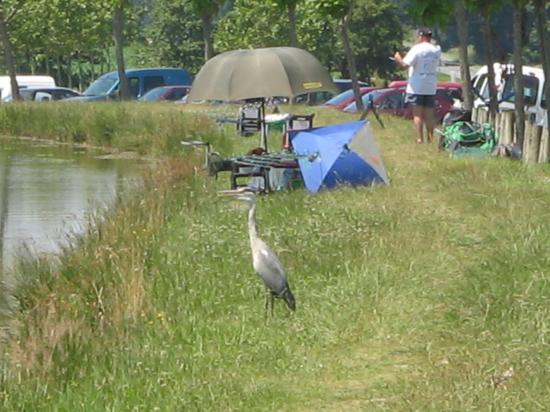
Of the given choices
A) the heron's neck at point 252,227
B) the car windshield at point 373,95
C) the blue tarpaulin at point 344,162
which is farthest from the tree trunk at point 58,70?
the heron's neck at point 252,227

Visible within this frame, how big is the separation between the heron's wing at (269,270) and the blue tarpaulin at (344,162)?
254 inches

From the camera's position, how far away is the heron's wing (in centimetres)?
1066

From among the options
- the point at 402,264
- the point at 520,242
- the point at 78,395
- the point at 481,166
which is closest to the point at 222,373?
the point at 78,395

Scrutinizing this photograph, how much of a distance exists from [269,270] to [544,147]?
986 cm

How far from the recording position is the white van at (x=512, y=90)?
2530 centimetres

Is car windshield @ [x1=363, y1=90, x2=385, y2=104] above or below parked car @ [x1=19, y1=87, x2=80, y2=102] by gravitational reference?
above

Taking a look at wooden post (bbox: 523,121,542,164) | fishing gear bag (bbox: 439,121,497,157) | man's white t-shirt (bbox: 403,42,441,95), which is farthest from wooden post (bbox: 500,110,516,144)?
wooden post (bbox: 523,121,542,164)

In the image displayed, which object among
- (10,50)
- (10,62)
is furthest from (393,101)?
(10,50)

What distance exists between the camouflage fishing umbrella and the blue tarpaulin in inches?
87.9

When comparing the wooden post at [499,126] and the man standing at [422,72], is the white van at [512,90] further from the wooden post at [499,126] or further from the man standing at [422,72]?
the man standing at [422,72]

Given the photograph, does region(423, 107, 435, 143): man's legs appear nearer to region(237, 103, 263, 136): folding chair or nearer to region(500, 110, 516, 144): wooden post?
region(500, 110, 516, 144): wooden post

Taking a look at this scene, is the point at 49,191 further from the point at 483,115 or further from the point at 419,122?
the point at 483,115

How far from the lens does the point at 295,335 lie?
10.2 m

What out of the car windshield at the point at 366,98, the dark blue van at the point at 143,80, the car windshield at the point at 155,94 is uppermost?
the car windshield at the point at 366,98
